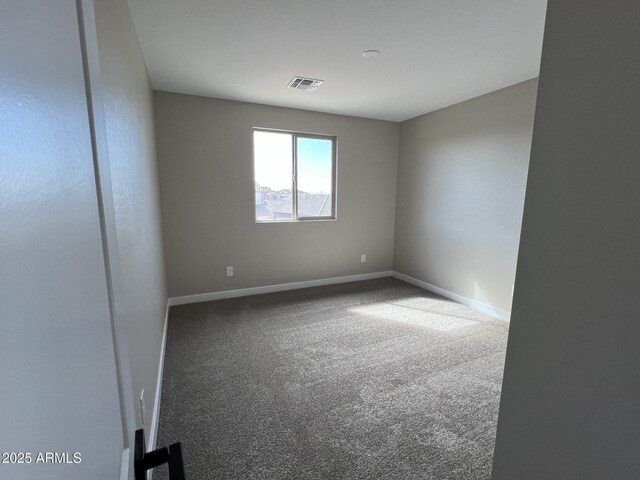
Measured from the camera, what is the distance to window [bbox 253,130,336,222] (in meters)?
3.84

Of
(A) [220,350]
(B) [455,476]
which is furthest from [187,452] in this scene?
(B) [455,476]

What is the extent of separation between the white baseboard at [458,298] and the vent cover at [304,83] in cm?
300

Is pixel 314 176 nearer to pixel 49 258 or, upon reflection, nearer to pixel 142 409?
pixel 142 409

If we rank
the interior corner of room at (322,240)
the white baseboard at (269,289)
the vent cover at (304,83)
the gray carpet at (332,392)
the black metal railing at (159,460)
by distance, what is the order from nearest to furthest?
the interior corner of room at (322,240) < the black metal railing at (159,460) < the gray carpet at (332,392) < the vent cover at (304,83) < the white baseboard at (269,289)

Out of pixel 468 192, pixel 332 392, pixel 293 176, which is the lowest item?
pixel 332 392

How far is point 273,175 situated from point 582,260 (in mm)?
3558

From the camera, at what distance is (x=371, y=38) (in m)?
2.10

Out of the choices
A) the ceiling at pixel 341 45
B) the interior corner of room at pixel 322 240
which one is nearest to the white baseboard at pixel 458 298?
the interior corner of room at pixel 322 240

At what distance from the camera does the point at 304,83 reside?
295 centimetres

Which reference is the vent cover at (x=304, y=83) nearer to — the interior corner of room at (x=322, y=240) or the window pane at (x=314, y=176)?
the interior corner of room at (x=322, y=240)

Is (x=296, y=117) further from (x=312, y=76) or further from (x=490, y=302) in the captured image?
(x=490, y=302)

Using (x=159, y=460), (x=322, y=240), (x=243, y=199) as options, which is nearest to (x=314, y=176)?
(x=322, y=240)

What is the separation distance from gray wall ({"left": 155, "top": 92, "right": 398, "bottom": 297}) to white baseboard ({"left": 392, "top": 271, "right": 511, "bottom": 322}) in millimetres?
663

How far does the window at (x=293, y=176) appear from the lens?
3.84 meters
